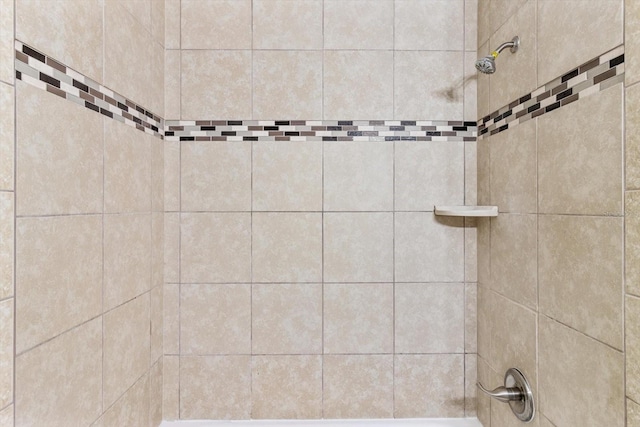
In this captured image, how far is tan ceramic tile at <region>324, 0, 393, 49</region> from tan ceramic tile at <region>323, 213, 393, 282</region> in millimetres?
731

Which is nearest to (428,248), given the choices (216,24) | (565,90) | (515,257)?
(515,257)

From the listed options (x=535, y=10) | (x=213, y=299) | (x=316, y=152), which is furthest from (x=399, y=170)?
(x=213, y=299)

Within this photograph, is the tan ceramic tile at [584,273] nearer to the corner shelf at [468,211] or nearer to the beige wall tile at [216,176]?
the corner shelf at [468,211]

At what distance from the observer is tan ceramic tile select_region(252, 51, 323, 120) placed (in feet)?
5.45

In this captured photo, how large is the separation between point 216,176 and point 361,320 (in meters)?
0.87

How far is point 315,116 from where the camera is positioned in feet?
5.46

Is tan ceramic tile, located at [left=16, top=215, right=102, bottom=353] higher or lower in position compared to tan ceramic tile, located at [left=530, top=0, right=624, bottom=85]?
lower

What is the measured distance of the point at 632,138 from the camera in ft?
2.79

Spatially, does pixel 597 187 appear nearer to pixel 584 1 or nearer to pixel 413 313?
pixel 584 1

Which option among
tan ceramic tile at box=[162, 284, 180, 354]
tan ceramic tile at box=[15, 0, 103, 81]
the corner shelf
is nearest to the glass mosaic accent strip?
tan ceramic tile at box=[15, 0, 103, 81]

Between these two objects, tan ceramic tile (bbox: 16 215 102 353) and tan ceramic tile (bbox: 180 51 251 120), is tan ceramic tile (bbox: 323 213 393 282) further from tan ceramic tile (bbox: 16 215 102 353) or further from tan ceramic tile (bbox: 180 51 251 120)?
tan ceramic tile (bbox: 16 215 102 353)

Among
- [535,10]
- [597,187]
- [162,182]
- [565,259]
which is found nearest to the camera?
[597,187]

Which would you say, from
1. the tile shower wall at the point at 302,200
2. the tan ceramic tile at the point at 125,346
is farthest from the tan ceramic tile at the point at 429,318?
the tan ceramic tile at the point at 125,346

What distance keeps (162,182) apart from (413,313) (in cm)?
121
